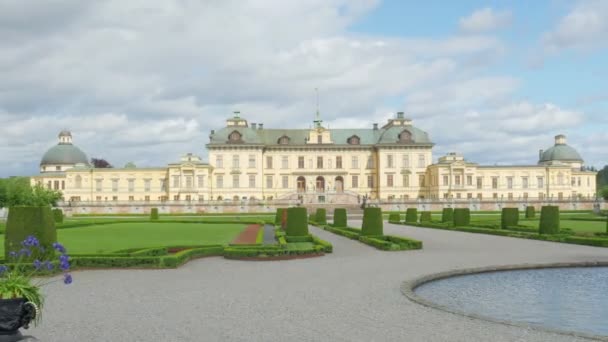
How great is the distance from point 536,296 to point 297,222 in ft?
42.7

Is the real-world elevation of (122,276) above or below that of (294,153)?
below

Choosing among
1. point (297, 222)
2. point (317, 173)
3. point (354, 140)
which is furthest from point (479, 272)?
point (354, 140)

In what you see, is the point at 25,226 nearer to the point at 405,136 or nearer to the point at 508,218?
the point at 508,218

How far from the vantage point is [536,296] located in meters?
10.5

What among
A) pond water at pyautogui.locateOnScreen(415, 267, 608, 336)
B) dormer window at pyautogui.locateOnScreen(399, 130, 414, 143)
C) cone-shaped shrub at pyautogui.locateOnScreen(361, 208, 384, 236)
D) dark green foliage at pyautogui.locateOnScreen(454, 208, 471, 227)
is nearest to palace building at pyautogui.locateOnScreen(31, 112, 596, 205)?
dormer window at pyautogui.locateOnScreen(399, 130, 414, 143)

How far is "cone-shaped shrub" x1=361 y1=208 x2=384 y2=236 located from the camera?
23188mm

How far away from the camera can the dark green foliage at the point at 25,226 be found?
14.4 m

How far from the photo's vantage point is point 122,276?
42.3ft

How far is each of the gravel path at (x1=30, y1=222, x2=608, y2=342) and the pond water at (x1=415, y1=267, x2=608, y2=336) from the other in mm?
819

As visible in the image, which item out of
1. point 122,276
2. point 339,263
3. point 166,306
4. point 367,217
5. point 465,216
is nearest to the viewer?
point 166,306

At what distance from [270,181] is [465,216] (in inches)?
1532

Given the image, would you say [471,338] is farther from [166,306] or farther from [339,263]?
[339,263]

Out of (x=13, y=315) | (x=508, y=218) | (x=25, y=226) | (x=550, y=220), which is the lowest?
(x=508, y=218)

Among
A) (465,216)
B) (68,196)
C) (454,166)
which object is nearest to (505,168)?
(454,166)
